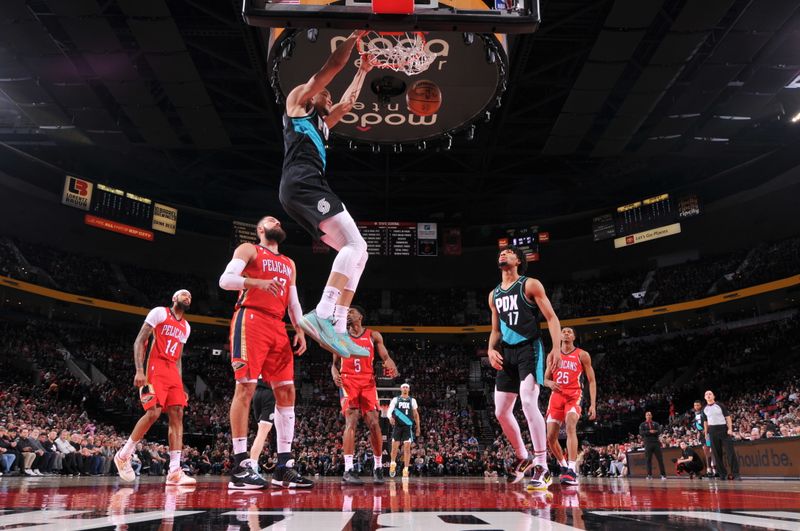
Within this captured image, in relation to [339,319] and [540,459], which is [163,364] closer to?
[339,319]

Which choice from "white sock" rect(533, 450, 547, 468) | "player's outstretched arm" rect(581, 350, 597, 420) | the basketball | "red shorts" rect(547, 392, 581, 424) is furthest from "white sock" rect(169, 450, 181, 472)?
the basketball

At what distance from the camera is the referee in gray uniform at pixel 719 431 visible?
10.7 meters

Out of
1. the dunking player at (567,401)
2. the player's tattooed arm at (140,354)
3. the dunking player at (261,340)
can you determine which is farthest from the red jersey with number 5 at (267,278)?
the dunking player at (567,401)

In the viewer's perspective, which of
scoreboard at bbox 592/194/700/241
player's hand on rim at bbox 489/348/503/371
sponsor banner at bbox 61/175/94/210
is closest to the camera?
player's hand on rim at bbox 489/348/503/371

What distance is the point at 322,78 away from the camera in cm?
402

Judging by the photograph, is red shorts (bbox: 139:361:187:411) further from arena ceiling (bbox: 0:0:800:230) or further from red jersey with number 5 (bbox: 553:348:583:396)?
arena ceiling (bbox: 0:0:800:230)

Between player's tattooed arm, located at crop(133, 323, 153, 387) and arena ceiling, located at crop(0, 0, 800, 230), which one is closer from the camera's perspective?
player's tattooed arm, located at crop(133, 323, 153, 387)

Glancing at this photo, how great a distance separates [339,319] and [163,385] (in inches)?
127

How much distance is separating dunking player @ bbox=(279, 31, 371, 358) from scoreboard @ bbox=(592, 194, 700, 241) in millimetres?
21807

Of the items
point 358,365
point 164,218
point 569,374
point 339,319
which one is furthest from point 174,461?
point 164,218

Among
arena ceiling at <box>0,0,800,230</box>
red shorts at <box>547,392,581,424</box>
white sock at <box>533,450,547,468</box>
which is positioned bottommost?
white sock at <box>533,450,547,468</box>

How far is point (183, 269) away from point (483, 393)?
54.4ft

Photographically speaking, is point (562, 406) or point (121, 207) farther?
point (121, 207)

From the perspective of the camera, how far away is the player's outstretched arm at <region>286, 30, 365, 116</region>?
396cm
